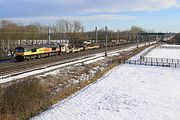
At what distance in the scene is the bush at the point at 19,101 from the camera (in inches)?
604

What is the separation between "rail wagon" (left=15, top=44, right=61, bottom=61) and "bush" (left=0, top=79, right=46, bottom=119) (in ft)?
77.9

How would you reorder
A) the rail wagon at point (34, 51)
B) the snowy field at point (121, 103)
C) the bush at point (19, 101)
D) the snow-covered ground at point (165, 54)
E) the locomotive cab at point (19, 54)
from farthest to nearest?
1. the snow-covered ground at point (165, 54)
2. the rail wagon at point (34, 51)
3. the locomotive cab at point (19, 54)
4. the snowy field at point (121, 103)
5. the bush at point (19, 101)

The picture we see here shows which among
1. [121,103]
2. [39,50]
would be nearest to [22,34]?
[39,50]

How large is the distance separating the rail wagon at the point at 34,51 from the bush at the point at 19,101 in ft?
77.9

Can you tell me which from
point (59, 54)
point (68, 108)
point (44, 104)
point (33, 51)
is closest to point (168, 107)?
point (68, 108)

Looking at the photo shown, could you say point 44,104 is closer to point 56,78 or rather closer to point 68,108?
point 68,108

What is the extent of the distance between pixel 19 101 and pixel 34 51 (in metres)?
28.2

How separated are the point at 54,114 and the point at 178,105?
886 centimetres

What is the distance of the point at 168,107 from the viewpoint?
18.6m

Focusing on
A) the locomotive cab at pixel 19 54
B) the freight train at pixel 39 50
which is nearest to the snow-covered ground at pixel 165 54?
the freight train at pixel 39 50

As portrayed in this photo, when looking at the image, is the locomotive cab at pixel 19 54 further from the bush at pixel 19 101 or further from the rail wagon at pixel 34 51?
the bush at pixel 19 101

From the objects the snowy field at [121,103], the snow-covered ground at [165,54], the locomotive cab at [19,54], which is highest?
the locomotive cab at [19,54]

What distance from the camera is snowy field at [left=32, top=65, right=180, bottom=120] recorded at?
52.5 ft

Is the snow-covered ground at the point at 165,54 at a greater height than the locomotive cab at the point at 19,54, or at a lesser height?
lesser
